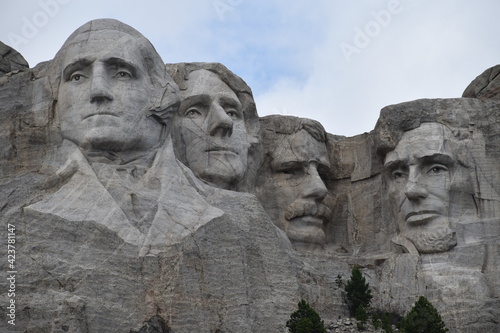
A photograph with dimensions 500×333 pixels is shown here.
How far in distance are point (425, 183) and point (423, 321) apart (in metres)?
3.43

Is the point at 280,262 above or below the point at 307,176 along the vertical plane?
below

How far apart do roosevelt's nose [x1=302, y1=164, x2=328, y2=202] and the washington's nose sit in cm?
185

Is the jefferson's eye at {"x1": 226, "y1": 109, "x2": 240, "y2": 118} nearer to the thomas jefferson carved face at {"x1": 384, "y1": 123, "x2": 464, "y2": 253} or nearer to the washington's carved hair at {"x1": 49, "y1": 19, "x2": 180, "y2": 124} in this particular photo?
the washington's carved hair at {"x1": 49, "y1": 19, "x2": 180, "y2": 124}

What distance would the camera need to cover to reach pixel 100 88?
79.7 ft

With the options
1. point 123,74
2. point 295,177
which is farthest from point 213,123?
point 295,177

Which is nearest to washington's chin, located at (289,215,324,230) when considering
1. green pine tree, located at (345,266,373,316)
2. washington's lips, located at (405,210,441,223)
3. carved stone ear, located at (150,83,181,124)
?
washington's lips, located at (405,210,441,223)

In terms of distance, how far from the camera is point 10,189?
2419 cm

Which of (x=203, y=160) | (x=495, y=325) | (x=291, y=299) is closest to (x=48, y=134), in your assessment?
(x=203, y=160)

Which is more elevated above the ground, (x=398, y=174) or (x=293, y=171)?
(x=293, y=171)

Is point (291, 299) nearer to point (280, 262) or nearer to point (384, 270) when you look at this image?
point (280, 262)

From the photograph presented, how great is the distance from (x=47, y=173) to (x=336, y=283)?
4835 mm

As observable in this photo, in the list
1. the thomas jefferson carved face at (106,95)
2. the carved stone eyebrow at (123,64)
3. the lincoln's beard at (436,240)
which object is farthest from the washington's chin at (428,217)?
the carved stone eyebrow at (123,64)

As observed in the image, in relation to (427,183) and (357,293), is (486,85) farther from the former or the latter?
Result: (357,293)

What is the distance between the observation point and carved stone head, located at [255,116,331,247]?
89.4 feet
